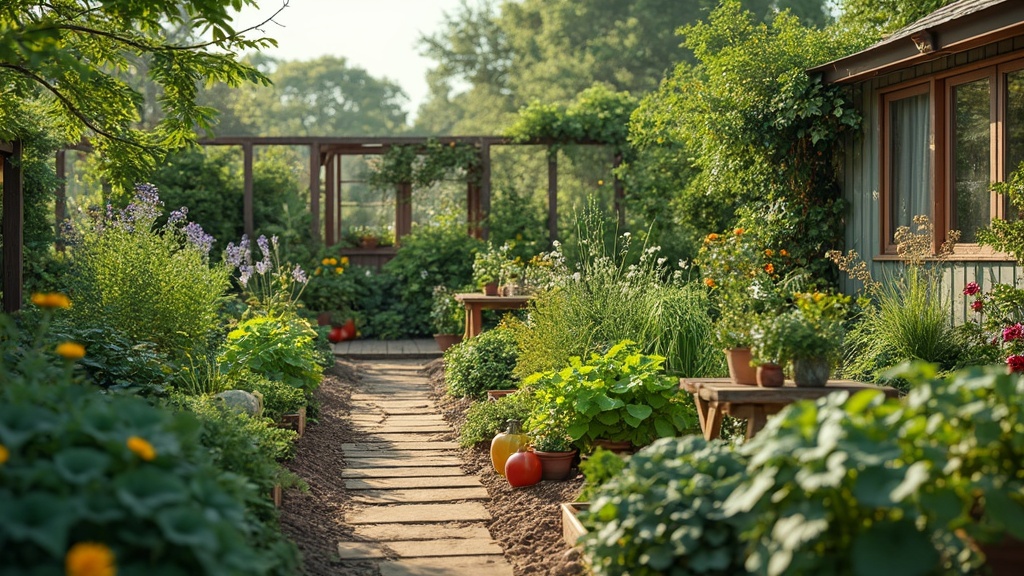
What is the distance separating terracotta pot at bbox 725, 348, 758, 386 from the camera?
13.1 ft

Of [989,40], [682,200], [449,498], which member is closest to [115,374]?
[449,498]

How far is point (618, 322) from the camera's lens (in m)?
6.06

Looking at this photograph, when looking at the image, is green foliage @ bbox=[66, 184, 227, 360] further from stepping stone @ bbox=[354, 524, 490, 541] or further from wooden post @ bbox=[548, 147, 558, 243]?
wooden post @ bbox=[548, 147, 558, 243]

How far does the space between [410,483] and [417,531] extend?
92cm

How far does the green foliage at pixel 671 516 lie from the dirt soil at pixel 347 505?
0.71 m

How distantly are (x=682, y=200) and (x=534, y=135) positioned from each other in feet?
8.90

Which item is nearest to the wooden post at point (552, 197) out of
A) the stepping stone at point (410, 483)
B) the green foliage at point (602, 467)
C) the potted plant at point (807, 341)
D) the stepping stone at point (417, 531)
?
the stepping stone at point (410, 483)

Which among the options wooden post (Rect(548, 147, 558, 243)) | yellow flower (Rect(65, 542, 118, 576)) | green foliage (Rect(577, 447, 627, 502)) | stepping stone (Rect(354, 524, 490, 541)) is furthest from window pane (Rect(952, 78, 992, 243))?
wooden post (Rect(548, 147, 558, 243))

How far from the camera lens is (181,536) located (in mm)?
1884

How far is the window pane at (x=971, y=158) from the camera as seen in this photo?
661 cm

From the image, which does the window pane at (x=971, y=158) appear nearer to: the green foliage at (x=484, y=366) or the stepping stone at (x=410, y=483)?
the green foliage at (x=484, y=366)

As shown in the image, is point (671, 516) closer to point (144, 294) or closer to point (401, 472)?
point (401, 472)

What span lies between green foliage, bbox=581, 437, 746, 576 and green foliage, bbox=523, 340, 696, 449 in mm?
1732

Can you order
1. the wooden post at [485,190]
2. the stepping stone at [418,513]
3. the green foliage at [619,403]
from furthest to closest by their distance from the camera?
the wooden post at [485,190]
the green foliage at [619,403]
the stepping stone at [418,513]
